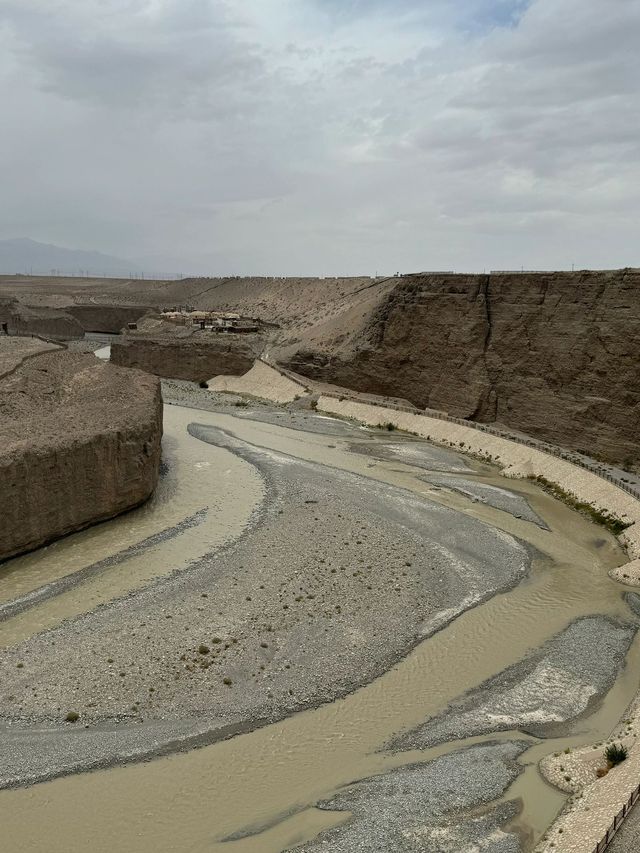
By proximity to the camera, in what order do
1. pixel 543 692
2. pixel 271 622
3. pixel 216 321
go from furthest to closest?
pixel 216 321
pixel 271 622
pixel 543 692

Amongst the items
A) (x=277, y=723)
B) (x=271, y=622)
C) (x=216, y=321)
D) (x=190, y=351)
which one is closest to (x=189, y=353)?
(x=190, y=351)

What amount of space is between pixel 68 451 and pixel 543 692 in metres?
17.7

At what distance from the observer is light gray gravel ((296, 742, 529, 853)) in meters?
12.6

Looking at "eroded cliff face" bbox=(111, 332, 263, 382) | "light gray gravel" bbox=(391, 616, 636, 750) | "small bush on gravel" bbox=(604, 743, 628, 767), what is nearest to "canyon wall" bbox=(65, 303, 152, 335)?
"eroded cliff face" bbox=(111, 332, 263, 382)

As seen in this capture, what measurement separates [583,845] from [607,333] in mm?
31339

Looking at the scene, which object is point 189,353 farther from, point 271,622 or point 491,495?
point 271,622

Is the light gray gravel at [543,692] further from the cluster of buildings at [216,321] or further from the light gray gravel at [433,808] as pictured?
the cluster of buildings at [216,321]

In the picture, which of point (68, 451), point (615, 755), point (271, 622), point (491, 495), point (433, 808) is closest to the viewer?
point (433, 808)

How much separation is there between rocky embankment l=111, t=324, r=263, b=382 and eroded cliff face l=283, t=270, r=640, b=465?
28.3ft

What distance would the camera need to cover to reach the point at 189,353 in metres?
68.7

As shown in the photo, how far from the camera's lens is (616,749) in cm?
1433

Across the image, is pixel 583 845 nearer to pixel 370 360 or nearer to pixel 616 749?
pixel 616 749

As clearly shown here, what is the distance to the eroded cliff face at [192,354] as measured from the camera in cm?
6644

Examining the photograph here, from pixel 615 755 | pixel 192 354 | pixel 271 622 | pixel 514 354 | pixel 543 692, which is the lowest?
pixel 543 692
